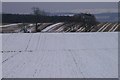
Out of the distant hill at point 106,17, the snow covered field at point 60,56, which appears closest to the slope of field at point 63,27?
the distant hill at point 106,17

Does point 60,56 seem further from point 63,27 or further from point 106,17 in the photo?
point 63,27

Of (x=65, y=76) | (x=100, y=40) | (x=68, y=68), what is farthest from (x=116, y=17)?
(x=65, y=76)

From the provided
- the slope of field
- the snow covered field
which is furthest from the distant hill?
the snow covered field

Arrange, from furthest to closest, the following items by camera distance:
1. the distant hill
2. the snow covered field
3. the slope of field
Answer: the slope of field → the distant hill → the snow covered field

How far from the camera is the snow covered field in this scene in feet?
18.6

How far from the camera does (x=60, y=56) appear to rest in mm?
8047

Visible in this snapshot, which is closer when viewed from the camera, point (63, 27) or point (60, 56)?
point (60, 56)

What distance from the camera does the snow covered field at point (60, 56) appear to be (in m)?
5.68

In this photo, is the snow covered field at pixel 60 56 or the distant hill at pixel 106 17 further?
the distant hill at pixel 106 17

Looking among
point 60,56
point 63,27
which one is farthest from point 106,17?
point 60,56

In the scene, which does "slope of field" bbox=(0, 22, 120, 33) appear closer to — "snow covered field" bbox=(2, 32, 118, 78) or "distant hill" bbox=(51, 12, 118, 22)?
"distant hill" bbox=(51, 12, 118, 22)

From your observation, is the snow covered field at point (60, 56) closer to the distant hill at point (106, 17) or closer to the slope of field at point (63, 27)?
the distant hill at point (106, 17)

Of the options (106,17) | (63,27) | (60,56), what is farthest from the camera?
(63,27)

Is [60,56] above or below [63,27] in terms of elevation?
above
